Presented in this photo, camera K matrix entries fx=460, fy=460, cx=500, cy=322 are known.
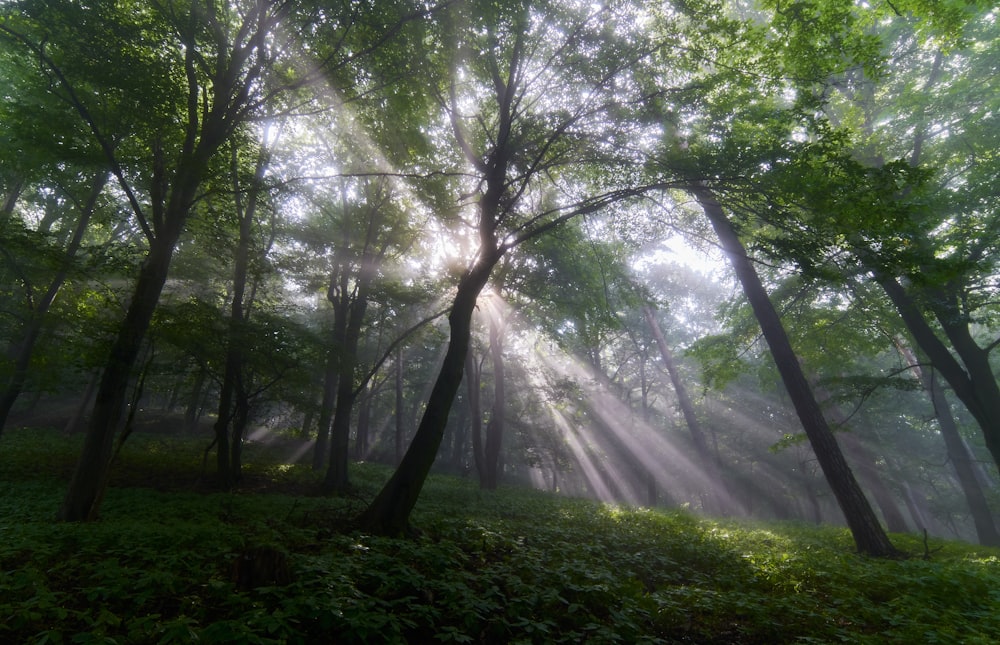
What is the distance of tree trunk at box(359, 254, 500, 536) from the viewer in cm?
689

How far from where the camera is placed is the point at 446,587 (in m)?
4.41

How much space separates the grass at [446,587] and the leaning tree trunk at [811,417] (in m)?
0.80

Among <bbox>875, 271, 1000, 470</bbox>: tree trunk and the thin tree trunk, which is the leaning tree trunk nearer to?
<bbox>875, 271, 1000, 470</bbox>: tree trunk

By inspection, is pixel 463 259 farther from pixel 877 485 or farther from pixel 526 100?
pixel 877 485

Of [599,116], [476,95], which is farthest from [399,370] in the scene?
[599,116]

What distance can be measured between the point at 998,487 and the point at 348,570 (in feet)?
128

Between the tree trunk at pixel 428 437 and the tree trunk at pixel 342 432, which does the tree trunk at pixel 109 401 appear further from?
the tree trunk at pixel 342 432

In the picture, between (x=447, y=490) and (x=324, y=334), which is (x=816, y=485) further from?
(x=324, y=334)

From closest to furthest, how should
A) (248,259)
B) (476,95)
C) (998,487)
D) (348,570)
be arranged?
(348,570) → (476,95) → (248,259) → (998,487)

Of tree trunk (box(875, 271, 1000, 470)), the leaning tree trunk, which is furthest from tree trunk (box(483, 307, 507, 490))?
tree trunk (box(875, 271, 1000, 470))

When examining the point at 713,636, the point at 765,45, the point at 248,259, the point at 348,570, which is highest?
the point at 765,45

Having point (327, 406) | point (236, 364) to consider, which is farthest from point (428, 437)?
point (327, 406)

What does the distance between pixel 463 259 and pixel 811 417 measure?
34.1ft

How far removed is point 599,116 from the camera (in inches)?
371
